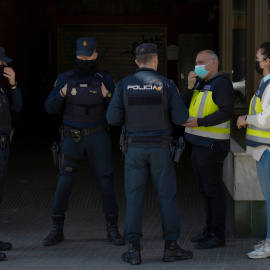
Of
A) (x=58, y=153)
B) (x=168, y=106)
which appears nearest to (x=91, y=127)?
(x=58, y=153)

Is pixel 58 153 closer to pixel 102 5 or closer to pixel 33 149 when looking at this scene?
pixel 33 149

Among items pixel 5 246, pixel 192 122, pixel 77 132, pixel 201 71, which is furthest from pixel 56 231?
pixel 201 71

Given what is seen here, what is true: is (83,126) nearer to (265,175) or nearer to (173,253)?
(173,253)

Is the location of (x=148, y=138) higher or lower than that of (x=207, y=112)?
lower

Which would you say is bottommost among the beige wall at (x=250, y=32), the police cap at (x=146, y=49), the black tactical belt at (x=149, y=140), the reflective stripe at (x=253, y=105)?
the black tactical belt at (x=149, y=140)

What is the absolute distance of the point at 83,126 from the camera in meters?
6.35

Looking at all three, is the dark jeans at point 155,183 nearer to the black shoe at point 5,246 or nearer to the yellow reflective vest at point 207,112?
the yellow reflective vest at point 207,112

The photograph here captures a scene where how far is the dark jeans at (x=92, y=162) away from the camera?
20.9 feet

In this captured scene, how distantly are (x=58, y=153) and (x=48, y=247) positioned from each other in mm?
901

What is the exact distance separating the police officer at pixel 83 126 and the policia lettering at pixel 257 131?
1372 mm

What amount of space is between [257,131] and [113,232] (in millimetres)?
1716

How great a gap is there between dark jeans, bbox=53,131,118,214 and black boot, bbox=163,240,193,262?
0.93 meters

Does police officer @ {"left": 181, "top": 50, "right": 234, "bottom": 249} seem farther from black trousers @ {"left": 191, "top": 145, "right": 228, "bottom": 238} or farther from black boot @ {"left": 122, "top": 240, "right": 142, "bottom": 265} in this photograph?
black boot @ {"left": 122, "top": 240, "right": 142, "bottom": 265}

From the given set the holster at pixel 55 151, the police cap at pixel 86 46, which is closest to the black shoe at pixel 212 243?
the holster at pixel 55 151
